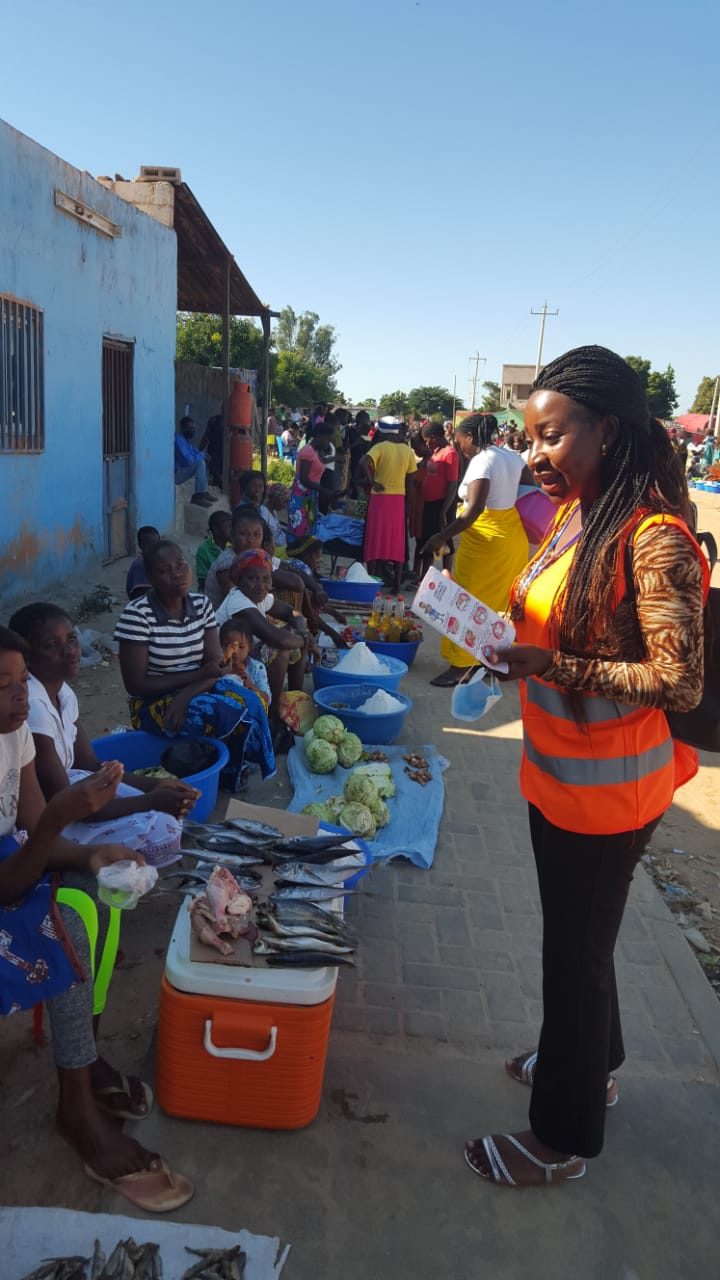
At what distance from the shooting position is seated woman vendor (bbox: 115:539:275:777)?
388 centimetres

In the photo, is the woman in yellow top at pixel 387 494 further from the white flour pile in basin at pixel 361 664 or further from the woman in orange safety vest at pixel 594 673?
the woman in orange safety vest at pixel 594 673

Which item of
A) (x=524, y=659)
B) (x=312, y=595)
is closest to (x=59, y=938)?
(x=524, y=659)

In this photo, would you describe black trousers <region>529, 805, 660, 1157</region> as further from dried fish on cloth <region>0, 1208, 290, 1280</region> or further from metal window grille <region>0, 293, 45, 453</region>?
metal window grille <region>0, 293, 45, 453</region>

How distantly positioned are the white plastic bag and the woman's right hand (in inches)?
8.0

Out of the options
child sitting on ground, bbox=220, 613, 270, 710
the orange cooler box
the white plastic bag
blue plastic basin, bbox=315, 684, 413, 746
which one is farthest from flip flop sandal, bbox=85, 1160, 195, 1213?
blue plastic basin, bbox=315, 684, 413, 746

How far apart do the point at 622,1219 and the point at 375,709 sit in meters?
3.17

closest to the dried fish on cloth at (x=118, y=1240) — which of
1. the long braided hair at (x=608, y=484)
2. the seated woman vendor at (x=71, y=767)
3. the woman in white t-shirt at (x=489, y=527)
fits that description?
the seated woman vendor at (x=71, y=767)

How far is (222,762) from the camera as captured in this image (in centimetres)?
359

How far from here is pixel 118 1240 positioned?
6.37ft

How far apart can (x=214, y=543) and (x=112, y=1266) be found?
483cm

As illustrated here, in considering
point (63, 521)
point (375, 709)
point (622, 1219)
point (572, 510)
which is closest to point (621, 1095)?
point (622, 1219)

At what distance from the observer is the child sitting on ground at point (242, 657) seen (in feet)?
14.3

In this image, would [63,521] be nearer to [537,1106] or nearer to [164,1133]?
[164,1133]

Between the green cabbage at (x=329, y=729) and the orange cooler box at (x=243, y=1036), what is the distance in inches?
97.9
